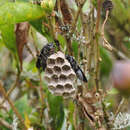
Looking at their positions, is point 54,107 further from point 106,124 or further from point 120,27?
point 120,27

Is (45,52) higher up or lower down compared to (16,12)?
lower down

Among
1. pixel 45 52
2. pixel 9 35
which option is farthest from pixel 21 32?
pixel 45 52

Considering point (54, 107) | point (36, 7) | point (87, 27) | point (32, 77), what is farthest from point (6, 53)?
point (36, 7)

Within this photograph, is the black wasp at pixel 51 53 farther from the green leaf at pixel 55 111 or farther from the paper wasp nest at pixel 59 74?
the green leaf at pixel 55 111

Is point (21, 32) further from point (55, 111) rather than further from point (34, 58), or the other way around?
point (55, 111)

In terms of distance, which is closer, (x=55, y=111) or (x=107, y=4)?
(x=107, y=4)

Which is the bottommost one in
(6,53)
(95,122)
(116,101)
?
(116,101)

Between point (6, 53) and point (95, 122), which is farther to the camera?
point (6, 53)

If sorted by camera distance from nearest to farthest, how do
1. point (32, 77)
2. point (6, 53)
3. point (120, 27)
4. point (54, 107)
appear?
point (54, 107), point (32, 77), point (120, 27), point (6, 53)

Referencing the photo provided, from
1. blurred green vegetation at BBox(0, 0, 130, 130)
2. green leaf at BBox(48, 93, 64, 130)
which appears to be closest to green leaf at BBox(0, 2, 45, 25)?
blurred green vegetation at BBox(0, 0, 130, 130)
